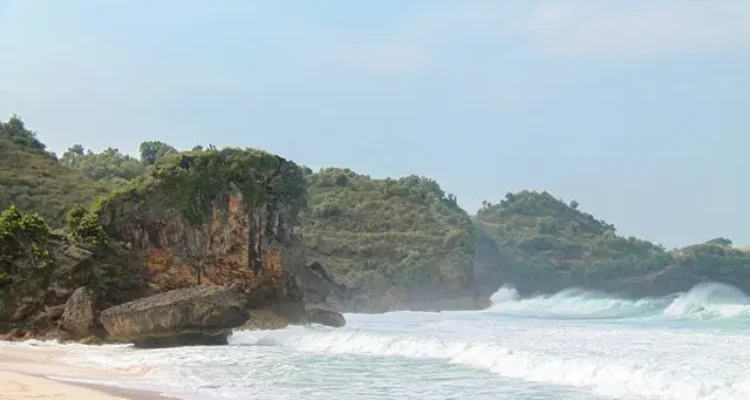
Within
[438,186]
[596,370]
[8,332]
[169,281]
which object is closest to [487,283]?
[438,186]

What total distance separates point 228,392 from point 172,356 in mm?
6494

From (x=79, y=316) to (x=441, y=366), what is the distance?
12116 millimetres

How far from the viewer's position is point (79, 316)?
84.0 feet

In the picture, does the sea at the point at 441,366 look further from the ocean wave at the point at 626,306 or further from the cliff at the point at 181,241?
the ocean wave at the point at 626,306

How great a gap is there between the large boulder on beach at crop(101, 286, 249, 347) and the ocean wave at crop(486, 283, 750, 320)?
2585 centimetres

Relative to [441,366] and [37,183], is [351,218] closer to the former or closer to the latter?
[37,183]

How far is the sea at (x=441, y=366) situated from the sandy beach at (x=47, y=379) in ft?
2.09

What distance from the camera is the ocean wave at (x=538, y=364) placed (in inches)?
561

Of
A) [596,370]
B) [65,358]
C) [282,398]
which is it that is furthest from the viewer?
[65,358]

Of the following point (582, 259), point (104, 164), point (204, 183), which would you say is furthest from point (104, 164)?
point (582, 259)

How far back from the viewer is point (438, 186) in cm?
9662

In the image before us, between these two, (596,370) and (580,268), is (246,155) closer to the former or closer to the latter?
(596,370)

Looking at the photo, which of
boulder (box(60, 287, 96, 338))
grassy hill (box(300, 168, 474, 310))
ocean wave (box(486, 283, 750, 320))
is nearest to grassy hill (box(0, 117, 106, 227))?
boulder (box(60, 287, 96, 338))

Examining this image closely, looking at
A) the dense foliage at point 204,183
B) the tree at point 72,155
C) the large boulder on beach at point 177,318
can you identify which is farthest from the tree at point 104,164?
the large boulder on beach at point 177,318
